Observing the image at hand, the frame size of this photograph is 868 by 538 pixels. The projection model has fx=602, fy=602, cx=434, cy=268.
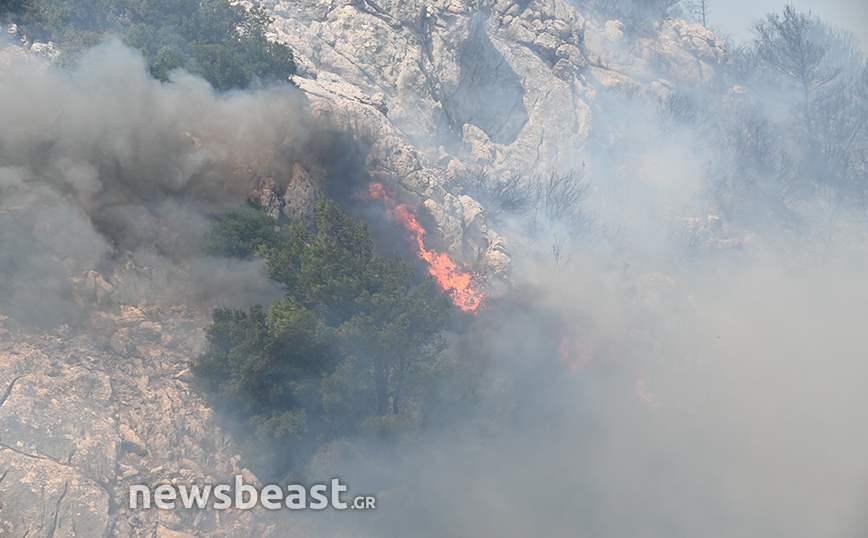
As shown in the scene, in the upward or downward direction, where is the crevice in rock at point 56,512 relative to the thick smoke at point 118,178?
downward

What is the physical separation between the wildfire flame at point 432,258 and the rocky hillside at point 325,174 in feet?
2.86

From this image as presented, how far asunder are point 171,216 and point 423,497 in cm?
1820

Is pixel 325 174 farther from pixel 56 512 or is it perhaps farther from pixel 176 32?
pixel 56 512

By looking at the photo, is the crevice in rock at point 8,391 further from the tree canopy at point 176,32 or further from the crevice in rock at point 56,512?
the tree canopy at point 176,32

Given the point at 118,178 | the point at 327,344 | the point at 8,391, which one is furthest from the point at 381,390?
the point at 118,178

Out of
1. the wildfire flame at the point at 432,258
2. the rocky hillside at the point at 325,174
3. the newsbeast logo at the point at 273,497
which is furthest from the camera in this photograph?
the wildfire flame at the point at 432,258

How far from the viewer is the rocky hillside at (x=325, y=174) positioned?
22797mm

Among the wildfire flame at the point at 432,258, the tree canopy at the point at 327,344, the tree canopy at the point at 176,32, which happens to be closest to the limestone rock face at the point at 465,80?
the wildfire flame at the point at 432,258

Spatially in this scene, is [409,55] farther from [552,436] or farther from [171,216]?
[552,436]

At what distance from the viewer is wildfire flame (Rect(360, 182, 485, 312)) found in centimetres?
3591

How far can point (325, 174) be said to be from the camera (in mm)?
34438

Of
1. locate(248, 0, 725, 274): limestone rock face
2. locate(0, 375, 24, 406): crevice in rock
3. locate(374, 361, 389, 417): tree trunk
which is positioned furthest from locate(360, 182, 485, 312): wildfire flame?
locate(0, 375, 24, 406): crevice in rock

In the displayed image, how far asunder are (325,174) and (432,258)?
7.97 metres

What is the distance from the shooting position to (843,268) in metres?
50.5
